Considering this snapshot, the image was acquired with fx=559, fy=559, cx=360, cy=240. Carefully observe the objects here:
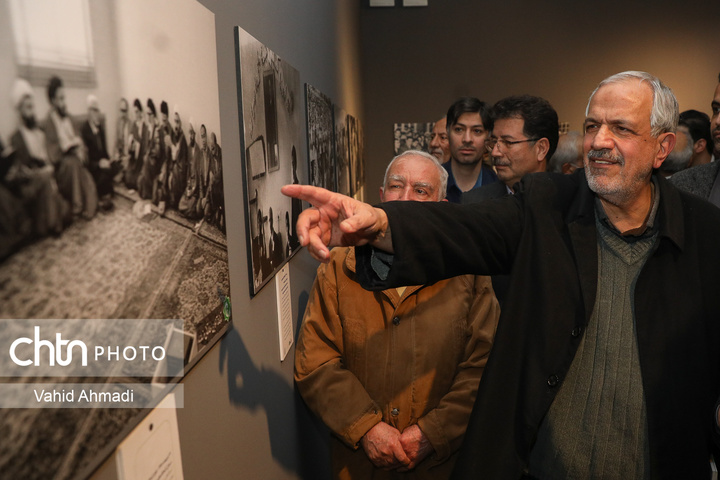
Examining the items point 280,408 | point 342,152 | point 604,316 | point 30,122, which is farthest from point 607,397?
point 342,152

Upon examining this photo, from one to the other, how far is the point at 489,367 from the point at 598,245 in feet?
1.66

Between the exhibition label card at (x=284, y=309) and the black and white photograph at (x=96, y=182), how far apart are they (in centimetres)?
95

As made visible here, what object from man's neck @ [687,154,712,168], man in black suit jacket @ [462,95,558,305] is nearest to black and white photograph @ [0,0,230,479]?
man in black suit jacket @ [462,95,558,305]

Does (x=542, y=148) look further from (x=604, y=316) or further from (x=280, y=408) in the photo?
(x=280, y=408)

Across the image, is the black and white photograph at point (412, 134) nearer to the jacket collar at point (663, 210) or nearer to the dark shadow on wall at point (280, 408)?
the dark shadow on wall at point (280, 408)

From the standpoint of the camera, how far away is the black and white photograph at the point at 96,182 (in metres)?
0.66

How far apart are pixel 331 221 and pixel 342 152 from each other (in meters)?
3.68

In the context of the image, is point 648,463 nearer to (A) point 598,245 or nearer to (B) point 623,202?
(A) point 598,245

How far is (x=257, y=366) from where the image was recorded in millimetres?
1863

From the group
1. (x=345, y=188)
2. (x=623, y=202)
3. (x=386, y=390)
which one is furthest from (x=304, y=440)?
(x=345, y=188)

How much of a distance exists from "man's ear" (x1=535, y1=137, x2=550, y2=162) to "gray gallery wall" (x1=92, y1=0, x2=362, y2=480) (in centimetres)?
146

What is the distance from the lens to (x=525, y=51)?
8.52 meters

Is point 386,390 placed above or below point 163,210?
below

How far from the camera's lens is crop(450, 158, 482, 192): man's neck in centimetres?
406
